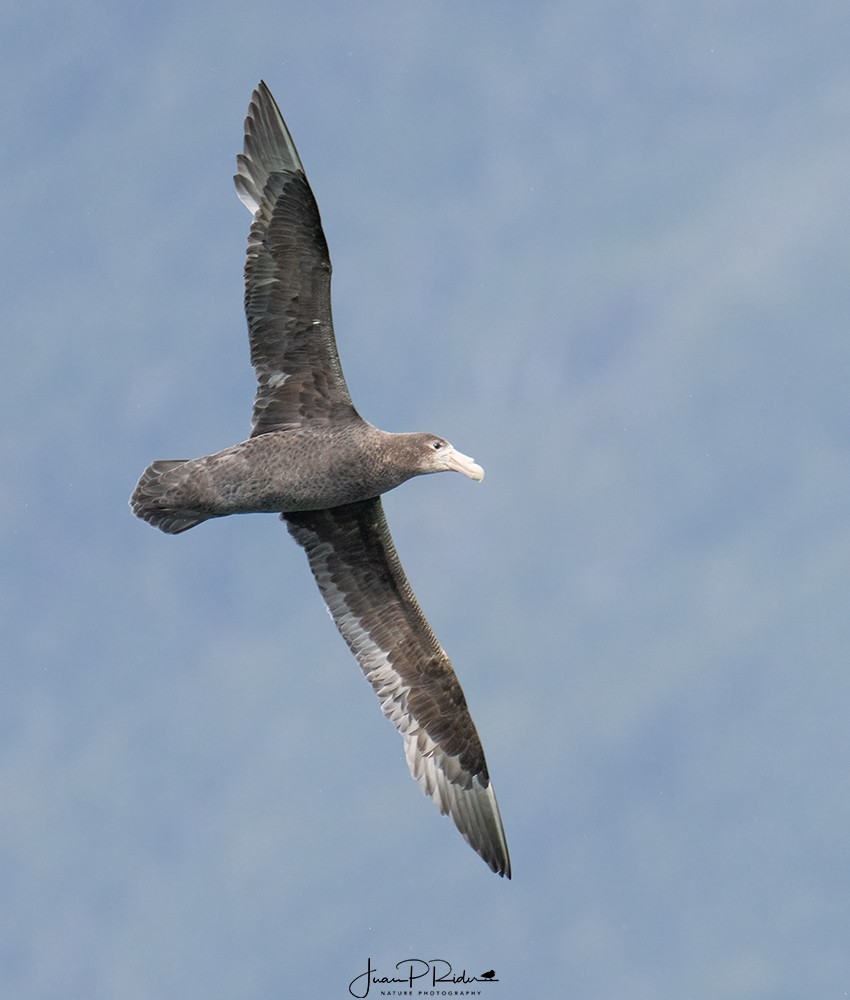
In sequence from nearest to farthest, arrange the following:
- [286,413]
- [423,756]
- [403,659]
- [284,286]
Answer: [284,286] → [286,413] → [403,659] → [423,756]

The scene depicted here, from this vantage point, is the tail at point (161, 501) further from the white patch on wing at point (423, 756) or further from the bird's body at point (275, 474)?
the white patch on wing at point (423, 756)

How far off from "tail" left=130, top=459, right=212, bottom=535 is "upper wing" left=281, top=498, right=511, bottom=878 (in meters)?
1.65

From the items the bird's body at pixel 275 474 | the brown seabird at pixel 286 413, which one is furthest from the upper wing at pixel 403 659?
the bird's body at pixel 275 474

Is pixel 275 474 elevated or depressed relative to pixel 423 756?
elevated

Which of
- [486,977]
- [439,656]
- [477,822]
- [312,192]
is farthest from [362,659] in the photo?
[312,192]

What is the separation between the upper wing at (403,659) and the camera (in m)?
20.9

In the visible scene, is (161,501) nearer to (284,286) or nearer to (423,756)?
(284,286)

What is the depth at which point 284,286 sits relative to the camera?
19359mm

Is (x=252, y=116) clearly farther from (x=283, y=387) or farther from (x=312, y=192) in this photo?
(x=283, y=387)

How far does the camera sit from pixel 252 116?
1977cm

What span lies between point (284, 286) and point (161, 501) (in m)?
2.72

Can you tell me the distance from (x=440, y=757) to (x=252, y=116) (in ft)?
26.2

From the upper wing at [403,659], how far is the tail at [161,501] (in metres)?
1.65

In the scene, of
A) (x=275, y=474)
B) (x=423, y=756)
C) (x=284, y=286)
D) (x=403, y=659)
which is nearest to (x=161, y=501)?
(x=275, y=474)
